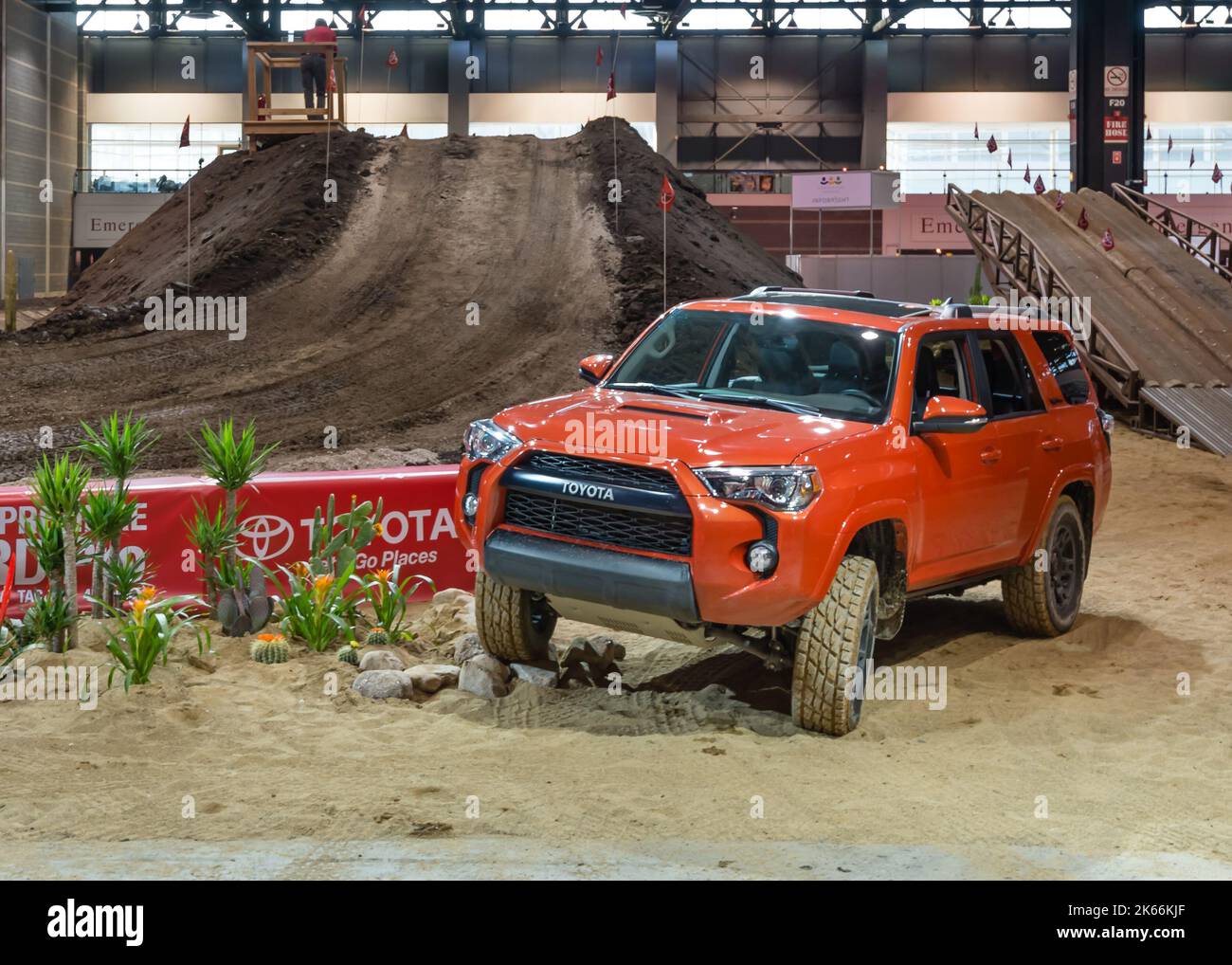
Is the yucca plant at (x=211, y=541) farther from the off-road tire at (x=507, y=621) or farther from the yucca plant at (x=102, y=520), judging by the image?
the off-road tire at (x=507, y=621)

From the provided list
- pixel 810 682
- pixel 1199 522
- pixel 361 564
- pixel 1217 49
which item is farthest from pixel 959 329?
pixel 1217 49

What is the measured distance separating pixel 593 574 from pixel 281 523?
3.67 m

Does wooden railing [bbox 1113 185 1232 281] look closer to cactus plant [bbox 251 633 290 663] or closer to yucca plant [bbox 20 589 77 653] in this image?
cactus plant [bbox 251 633 290 663]

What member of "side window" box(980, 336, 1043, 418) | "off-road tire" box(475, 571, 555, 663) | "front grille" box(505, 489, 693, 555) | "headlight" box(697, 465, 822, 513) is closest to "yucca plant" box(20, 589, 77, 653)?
"off-road tire" box(475, 571, 555, 663)

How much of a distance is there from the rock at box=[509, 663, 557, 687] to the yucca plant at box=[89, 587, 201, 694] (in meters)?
1.72

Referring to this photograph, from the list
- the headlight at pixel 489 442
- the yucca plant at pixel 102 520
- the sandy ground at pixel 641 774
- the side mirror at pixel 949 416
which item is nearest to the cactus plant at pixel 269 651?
the sandy ground at pixel 641 774

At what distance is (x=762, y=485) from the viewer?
20.6 feet

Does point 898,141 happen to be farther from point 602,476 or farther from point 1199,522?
point 602,476

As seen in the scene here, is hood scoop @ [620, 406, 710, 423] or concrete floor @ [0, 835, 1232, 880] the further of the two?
hood scoop @ [620, 406, 710, 423]

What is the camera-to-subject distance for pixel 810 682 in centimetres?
655

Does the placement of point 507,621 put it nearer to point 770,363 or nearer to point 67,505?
point 770,363

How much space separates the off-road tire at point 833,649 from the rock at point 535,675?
4.59 ft

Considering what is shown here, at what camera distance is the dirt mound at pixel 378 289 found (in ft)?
61.4

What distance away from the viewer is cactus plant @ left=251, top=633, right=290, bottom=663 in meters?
7.56
